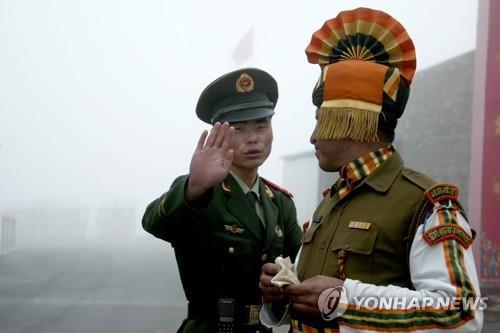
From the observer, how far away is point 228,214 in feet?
8.01

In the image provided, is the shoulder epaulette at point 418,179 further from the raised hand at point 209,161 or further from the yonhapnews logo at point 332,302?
the raised hand at point 209,161

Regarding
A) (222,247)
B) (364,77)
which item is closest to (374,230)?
(364,77)

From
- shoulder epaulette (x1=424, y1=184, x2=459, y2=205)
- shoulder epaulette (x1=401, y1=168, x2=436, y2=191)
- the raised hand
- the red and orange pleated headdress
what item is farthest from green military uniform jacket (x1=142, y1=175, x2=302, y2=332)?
shoulder epaulette (x1=424, y1=184, x2=459, y2=205)

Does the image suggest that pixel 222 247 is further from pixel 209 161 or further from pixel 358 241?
pixel 358 241

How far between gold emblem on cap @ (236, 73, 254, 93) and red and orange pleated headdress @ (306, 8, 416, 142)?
850 millimetres

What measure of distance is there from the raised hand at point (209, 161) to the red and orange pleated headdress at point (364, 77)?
1.24ft

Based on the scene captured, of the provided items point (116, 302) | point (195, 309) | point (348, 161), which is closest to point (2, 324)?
point (116, 302)

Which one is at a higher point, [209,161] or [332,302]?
[209,161]

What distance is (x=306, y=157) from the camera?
14078 millimetres

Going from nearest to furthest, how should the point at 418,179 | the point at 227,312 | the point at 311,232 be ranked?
the point at 418,179 < the point at 311,232 < the point at 227,312

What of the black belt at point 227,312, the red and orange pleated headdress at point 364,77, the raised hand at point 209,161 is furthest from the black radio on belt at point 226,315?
the red and orange pleated headdress at point 364,77

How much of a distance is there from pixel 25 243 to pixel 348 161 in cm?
1545

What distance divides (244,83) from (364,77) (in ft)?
3.54

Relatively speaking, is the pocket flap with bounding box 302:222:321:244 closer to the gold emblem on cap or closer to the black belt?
the black belt
